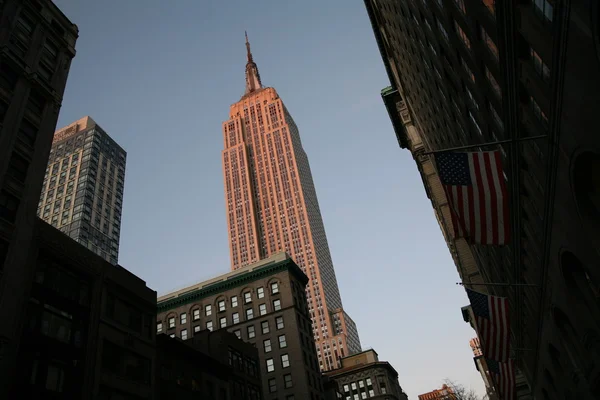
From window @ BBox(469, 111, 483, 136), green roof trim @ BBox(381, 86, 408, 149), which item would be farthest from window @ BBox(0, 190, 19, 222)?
green roof trim @ BBox(381, 86, 408, 149)

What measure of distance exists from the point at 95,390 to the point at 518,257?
26.8 metres

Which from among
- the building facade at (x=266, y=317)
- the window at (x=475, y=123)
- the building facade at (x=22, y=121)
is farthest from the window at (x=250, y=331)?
the window at (x=475, y=123)

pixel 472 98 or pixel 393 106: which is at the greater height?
pixel 393 106

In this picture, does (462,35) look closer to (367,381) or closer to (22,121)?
(22,121)

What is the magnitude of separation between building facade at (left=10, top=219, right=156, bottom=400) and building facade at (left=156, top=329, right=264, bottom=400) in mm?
2000

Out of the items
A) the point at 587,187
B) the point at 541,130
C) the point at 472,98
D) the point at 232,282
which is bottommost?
the point at 587,187

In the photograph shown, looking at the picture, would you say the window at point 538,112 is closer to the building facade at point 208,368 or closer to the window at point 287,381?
the building facade at point 208,368

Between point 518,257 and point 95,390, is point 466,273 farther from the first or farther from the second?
point 95,390

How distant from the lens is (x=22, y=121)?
37250 mm

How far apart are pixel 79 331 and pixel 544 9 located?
30207 millimetres

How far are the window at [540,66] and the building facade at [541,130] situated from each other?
0.18 ft

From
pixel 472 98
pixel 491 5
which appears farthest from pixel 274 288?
pixel 491 5

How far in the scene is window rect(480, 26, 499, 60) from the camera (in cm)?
1953

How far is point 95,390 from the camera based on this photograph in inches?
1176
